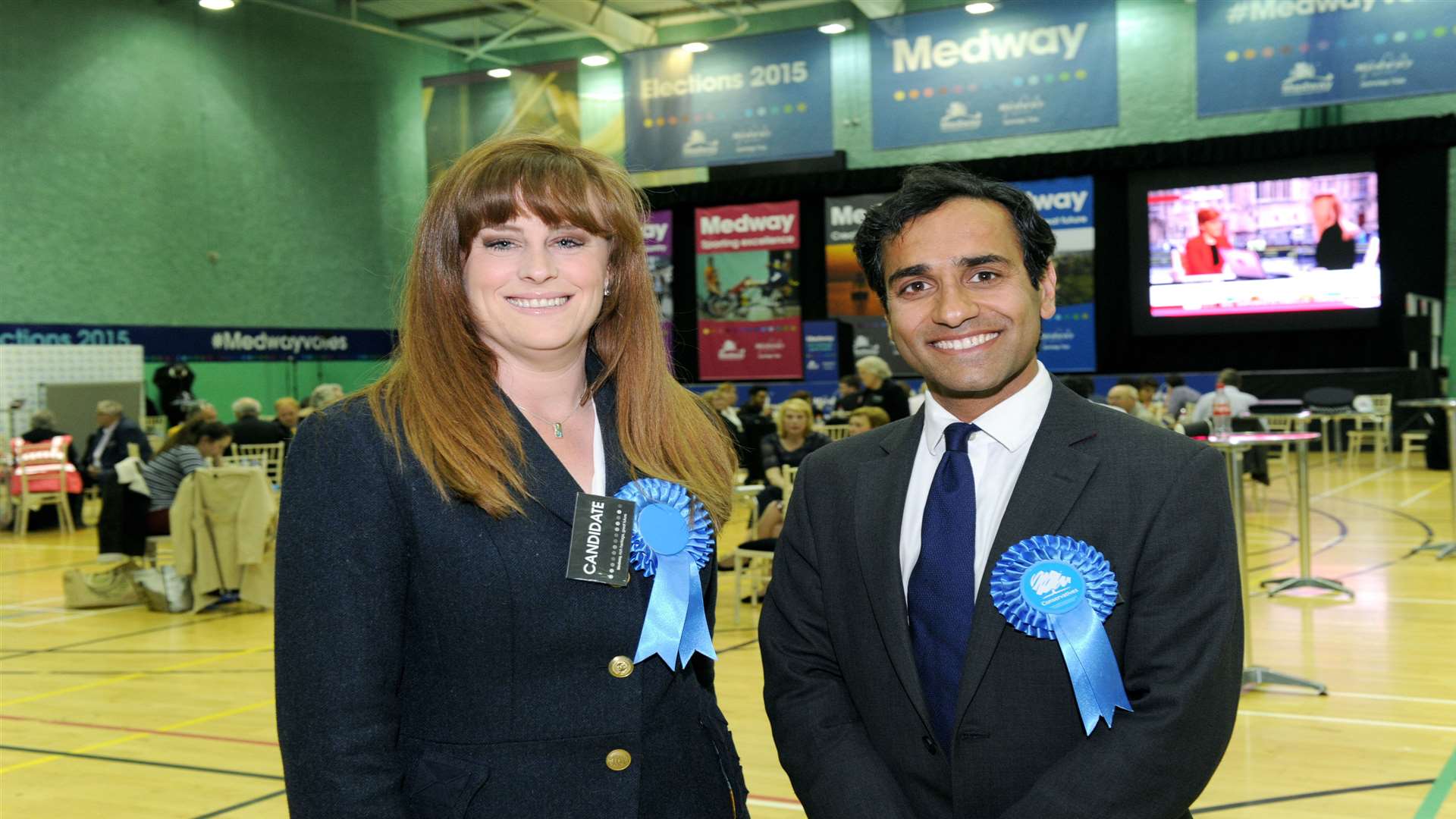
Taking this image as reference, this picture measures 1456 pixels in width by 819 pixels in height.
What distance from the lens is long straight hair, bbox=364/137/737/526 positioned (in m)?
1.53

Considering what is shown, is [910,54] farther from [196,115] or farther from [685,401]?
[196,115]

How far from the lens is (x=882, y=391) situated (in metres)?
10.9

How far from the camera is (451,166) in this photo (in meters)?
1.63

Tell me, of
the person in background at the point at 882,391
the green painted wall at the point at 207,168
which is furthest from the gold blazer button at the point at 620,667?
the green painted wall at the point at 207,168

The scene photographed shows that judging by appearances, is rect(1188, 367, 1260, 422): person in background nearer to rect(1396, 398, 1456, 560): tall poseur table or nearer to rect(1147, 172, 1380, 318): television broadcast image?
rect(1396, 398, 1456, 560): tall poseur table

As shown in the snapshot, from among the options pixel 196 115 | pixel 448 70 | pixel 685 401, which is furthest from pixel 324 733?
pixel 448 70

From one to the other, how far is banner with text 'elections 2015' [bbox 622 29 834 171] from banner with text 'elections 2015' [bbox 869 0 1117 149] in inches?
22.1

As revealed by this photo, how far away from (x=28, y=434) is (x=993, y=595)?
14.1m

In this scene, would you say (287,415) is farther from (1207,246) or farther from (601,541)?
(1207,246)

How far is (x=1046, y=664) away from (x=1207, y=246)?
17.0 meters

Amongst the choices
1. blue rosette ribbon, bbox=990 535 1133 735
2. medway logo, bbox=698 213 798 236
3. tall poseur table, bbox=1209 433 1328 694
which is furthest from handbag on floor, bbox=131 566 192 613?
medway logo, bbox=698 213 798 236

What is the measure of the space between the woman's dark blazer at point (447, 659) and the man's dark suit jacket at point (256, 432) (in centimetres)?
1129

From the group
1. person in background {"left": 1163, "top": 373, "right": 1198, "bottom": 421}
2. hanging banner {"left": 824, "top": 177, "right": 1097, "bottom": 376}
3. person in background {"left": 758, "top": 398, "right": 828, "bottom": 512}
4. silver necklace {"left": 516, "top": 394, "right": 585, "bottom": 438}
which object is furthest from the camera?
hanging banner {"left": 824, "top": 177, "right": 1097, "bottom": 376}

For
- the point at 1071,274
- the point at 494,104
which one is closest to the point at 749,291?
the point at 1071,274
